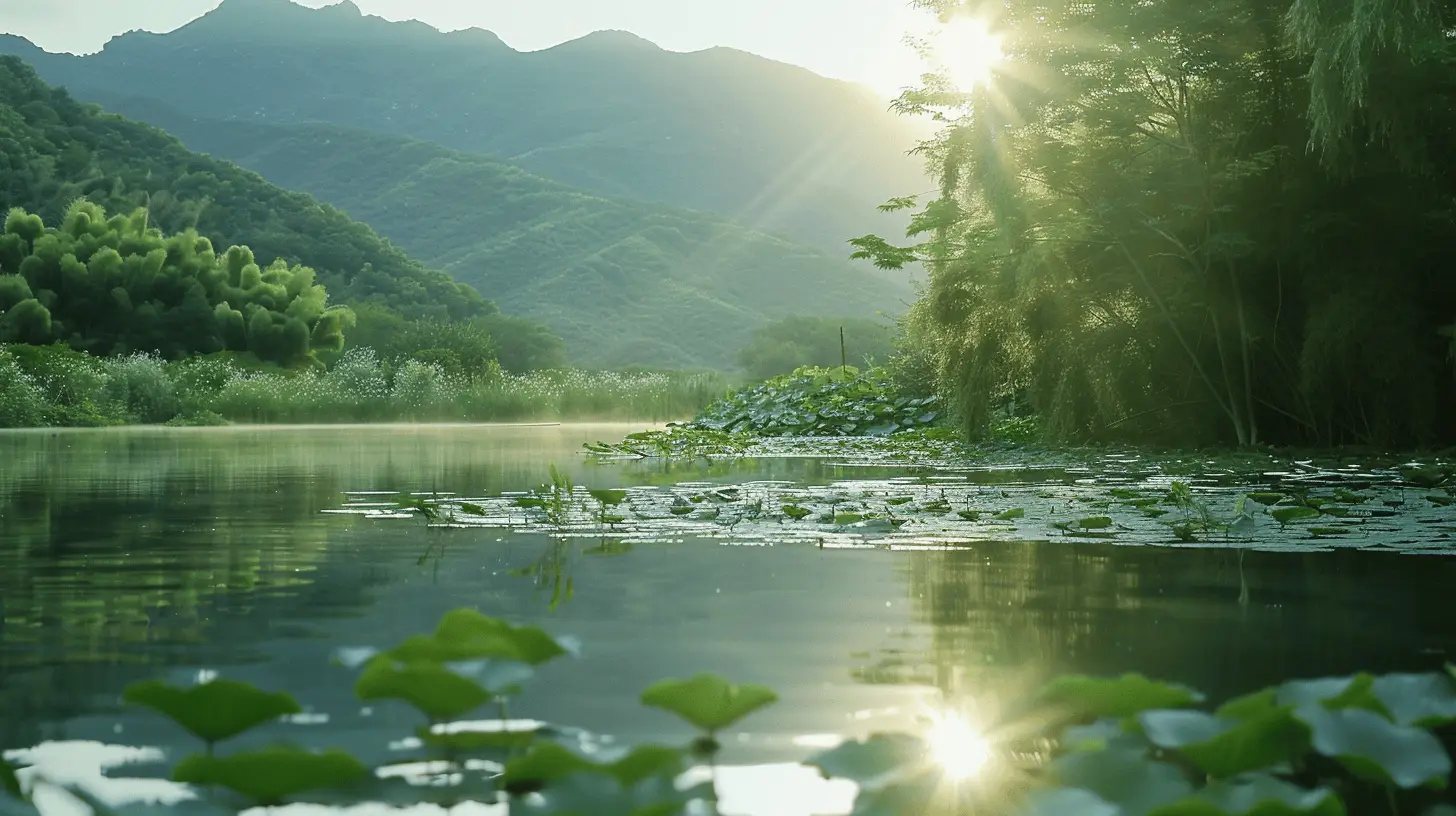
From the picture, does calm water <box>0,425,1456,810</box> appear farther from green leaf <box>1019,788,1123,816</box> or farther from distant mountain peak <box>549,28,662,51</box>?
distant mountain peak <box>549,28,662,51</box>

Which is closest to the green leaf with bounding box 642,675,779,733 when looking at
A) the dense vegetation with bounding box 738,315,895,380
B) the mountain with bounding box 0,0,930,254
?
the dense vegetation with bounding box 738,315,895,380

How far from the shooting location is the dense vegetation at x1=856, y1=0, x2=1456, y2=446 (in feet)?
37.7

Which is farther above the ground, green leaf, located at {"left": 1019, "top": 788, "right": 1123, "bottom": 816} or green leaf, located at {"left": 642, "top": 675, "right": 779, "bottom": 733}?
green leaf, located at {"left": 642, "top": 675, "right": 779, "bottom": 733}

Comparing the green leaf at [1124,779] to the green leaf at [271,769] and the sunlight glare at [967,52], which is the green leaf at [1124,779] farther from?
the sunlight glare at [967,52]

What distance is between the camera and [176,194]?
50.7 metres

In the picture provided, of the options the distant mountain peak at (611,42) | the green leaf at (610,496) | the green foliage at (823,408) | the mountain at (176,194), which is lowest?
the green leaf at (610,496)

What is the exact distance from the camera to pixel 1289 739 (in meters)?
1.55

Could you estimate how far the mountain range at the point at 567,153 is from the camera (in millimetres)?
88750

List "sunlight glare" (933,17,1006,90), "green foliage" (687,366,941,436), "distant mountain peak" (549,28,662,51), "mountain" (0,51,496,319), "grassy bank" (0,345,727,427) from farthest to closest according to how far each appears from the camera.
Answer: "distant mountain peak" (549,28,662,51) → "mountain" (0,51,496,319) → "grassy bank" (0,345,727,427) → "green foliage" (687,366,941,436) → "sunlight glare" (933,17,1006,90)

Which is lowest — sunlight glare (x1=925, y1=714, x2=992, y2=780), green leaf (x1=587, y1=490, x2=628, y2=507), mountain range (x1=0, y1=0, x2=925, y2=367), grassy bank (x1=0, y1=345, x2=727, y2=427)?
sunlight glare (x1=925, y1=714, x2=992, y2=780)

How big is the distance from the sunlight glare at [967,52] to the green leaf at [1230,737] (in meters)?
12.2

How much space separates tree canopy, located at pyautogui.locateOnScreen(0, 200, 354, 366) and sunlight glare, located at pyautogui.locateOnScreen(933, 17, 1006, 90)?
24378 mm

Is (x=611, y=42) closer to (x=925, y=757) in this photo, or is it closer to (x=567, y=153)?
(x=567, y=153)

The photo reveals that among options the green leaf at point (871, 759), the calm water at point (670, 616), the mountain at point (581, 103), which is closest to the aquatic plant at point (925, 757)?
the green leaf at point (871, 759)
